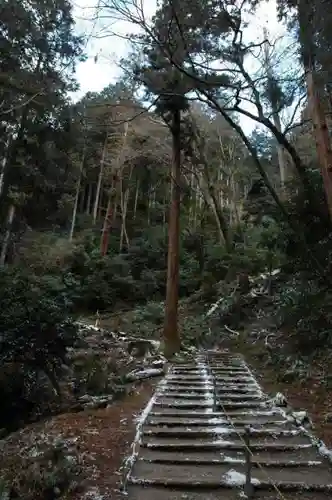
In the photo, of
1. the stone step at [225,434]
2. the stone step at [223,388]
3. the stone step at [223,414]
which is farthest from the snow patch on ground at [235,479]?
the stone step at [223,388]

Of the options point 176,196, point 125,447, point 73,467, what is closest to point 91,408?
point 125,447

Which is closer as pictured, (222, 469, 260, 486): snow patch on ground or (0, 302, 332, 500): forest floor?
(222, 469, 260, 486): snow patch on ground

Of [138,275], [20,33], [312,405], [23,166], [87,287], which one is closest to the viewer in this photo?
[312,405]

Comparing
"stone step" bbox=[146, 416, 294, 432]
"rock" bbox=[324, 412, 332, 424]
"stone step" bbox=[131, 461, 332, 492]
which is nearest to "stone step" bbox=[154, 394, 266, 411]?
"stone step" bbox=[146, 416, 294, 432]

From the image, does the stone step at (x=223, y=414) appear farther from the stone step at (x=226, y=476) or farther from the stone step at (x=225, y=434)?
the stone step at (x=226, y=476)

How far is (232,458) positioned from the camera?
3646mm

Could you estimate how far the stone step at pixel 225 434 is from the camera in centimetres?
413

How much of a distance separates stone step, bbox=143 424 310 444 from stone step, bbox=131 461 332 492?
2.19ft

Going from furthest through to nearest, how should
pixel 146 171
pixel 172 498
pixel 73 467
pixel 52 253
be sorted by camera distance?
pixel 146 171 < pixel 52 253 < pixel 73 467 < pixel 172 498

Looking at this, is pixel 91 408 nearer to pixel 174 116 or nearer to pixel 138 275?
pixel 174 116

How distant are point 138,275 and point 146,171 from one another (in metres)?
7.25

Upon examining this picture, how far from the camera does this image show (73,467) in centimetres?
336

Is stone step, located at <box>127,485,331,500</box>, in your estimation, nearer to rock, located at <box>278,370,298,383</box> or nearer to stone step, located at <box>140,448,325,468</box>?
stone step, located at <box>140,448,325,468</box>

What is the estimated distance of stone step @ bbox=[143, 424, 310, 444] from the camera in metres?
4.13
